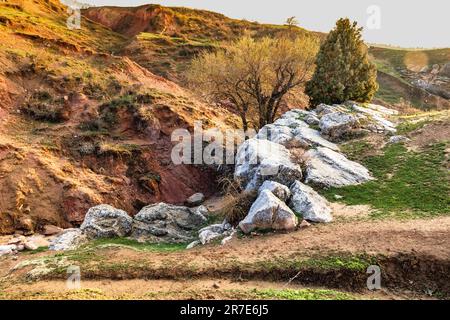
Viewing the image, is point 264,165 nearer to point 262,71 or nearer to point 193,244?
point 193,244

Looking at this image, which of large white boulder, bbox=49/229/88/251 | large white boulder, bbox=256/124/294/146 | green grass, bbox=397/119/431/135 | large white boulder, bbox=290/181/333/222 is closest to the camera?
large white boulder, bbox=290/181/333/222

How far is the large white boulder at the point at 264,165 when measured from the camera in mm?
13578

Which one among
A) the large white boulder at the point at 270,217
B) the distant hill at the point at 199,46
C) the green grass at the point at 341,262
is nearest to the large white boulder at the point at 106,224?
the large white boulder at the point at 270,217

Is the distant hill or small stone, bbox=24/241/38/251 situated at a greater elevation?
the distant hill

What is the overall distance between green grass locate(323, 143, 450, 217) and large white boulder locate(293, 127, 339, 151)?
5.95 ft

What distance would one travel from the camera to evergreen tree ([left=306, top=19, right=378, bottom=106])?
66.8ft

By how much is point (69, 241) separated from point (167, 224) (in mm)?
3457

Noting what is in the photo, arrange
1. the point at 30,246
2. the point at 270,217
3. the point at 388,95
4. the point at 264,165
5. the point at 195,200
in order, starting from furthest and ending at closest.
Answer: the point at 388,95, the point at 195,200, the point at 264,165, the point at 30,246, the point at 270,217

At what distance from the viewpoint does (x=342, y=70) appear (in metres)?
20.2

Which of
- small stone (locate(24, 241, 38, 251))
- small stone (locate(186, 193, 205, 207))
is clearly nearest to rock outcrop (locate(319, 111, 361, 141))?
small stone (locate(186, 193, 205, 207))

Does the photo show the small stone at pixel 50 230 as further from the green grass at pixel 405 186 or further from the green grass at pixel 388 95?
the green grass at pixel 388 95

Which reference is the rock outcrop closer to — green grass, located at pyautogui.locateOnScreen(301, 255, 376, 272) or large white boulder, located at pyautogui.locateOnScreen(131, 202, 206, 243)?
large white boulder, located at pyautogui.locateOnScreen(131, 202, 206, 243)

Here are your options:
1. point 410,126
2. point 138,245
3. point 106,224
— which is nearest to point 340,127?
point 410,126

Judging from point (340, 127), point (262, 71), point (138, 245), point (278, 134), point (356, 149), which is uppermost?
point (262, 71)
